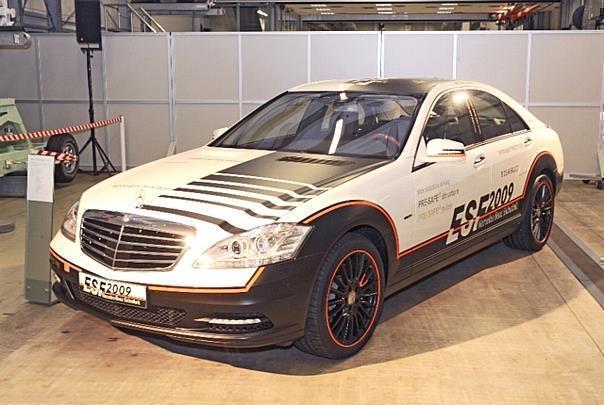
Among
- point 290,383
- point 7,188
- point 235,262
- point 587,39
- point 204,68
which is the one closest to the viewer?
point 235,262

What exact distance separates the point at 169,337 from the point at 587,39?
8530 mm

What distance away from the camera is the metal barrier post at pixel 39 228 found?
4703 mm

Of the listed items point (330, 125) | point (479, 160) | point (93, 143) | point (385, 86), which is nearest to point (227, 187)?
point (330, 125)

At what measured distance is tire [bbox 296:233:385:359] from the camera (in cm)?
352

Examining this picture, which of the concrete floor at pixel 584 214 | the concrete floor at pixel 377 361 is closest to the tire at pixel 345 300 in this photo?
the concrete floor at pixel 377 361

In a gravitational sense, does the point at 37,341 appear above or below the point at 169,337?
below

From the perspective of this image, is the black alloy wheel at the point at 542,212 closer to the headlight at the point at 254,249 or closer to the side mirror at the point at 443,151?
the side mirror at the point at 443,151

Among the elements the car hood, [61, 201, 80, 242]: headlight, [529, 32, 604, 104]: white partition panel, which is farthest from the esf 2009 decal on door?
[529, 32, 604, 104]: white partition panel

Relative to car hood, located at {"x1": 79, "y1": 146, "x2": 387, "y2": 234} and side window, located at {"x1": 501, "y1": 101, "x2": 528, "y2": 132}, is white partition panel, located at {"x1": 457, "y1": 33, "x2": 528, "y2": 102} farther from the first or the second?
car hood, located at {"x1": 79, "y1": 146, "x2": 387, "y2": 234}

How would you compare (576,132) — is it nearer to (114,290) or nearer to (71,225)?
(71,225)

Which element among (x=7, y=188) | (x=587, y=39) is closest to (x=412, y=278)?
(x=7, y=188)

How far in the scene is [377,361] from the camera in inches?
150

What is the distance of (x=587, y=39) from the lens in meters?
9.98

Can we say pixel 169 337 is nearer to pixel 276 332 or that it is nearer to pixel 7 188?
pixel 276 332
